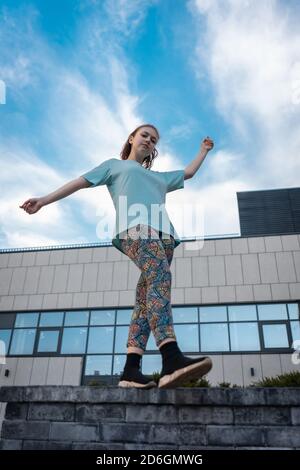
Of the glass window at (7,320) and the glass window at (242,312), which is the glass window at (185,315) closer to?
the glass window at (242,312)

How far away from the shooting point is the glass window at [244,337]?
13.5 m

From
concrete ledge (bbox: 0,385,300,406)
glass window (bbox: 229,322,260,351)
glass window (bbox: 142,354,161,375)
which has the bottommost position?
concrete ledge (bbox: 0,385,300,406)

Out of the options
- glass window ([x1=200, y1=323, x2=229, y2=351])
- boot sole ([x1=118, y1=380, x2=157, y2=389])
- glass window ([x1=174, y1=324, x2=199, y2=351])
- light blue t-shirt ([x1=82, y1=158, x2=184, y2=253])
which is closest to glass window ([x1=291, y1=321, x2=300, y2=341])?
glass window ([x1=200, y1=323, x2=229, y2=351])

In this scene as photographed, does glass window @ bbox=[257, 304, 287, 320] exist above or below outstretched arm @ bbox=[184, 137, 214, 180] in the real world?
above

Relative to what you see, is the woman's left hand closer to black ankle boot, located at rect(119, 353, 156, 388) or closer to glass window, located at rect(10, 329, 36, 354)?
black ankle boot, located at rect(119, 353, 156, 388)

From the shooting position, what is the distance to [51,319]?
15594 millimetres

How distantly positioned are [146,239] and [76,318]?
13321 millimetres

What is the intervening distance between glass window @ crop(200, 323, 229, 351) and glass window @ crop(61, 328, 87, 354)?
4.80 metres

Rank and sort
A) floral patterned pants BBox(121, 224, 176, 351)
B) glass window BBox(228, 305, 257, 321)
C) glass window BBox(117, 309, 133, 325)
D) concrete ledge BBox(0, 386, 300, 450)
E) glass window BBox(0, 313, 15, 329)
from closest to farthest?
concrete ledge BBox(0, 386, 300, 450) → floral patterned pants BBox(121, 224, 176, 351) → glass window BBox(228, 305, 257, 321) → glass window BBox(117, 309, 133, 325) → glass window BBox(0, 313, 15, 329)

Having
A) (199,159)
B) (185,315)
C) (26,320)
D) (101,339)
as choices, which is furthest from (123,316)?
(199,159)

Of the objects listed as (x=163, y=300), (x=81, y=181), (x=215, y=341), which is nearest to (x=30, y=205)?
(x=81, y=181)

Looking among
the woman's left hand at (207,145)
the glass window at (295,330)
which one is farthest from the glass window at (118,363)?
the woman's left hand at (207,145)

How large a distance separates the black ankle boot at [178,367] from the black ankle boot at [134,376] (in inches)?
11.1

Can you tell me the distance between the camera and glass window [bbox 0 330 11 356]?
15.4 m
